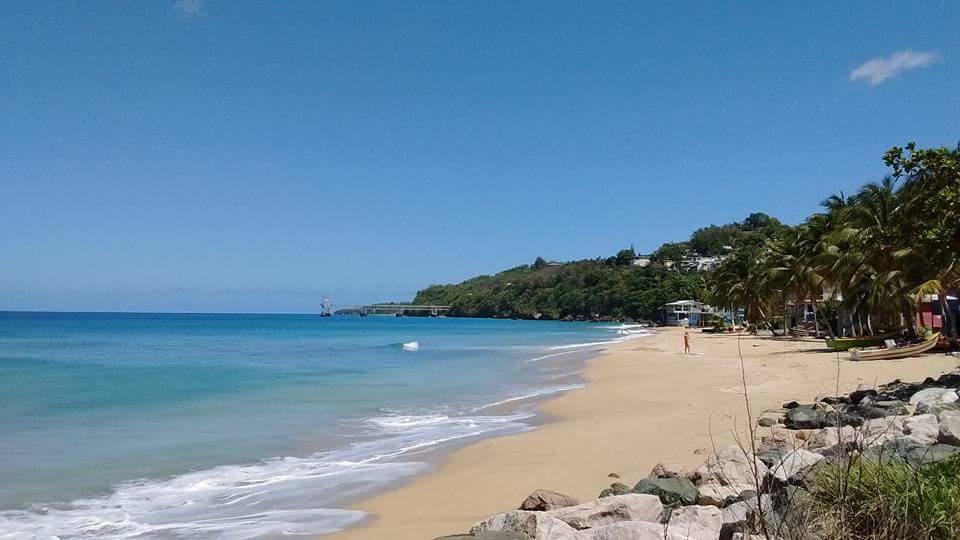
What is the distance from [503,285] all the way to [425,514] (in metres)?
169

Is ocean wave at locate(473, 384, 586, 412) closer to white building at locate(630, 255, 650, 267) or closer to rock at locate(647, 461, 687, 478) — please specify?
rock at locate(647, 461, 687, 478)

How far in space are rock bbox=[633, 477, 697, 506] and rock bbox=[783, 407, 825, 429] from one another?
176 inches

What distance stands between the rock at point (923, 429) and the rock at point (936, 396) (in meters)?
2.69

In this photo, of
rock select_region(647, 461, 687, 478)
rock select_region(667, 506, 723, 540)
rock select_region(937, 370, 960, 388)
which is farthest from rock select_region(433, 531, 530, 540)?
rock select_region(937, 370, 960, 388)

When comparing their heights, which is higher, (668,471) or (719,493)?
(719,493)

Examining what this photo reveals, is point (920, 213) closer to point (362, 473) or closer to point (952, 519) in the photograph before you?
point (362, 473)

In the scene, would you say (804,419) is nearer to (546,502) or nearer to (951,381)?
(951,381)

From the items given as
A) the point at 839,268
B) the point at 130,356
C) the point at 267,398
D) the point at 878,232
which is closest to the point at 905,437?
the point at 267,398

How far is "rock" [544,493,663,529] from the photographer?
531 cm

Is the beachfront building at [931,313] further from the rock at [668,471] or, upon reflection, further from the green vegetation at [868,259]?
the rock at [668,471]

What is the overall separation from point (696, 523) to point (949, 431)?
3240mm

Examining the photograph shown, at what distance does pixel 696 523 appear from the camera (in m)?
4.72

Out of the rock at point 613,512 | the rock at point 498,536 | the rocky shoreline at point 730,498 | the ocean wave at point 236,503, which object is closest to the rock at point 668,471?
the rocky shoreline at point 730,498

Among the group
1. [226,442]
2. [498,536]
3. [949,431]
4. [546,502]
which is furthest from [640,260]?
[498,536]
